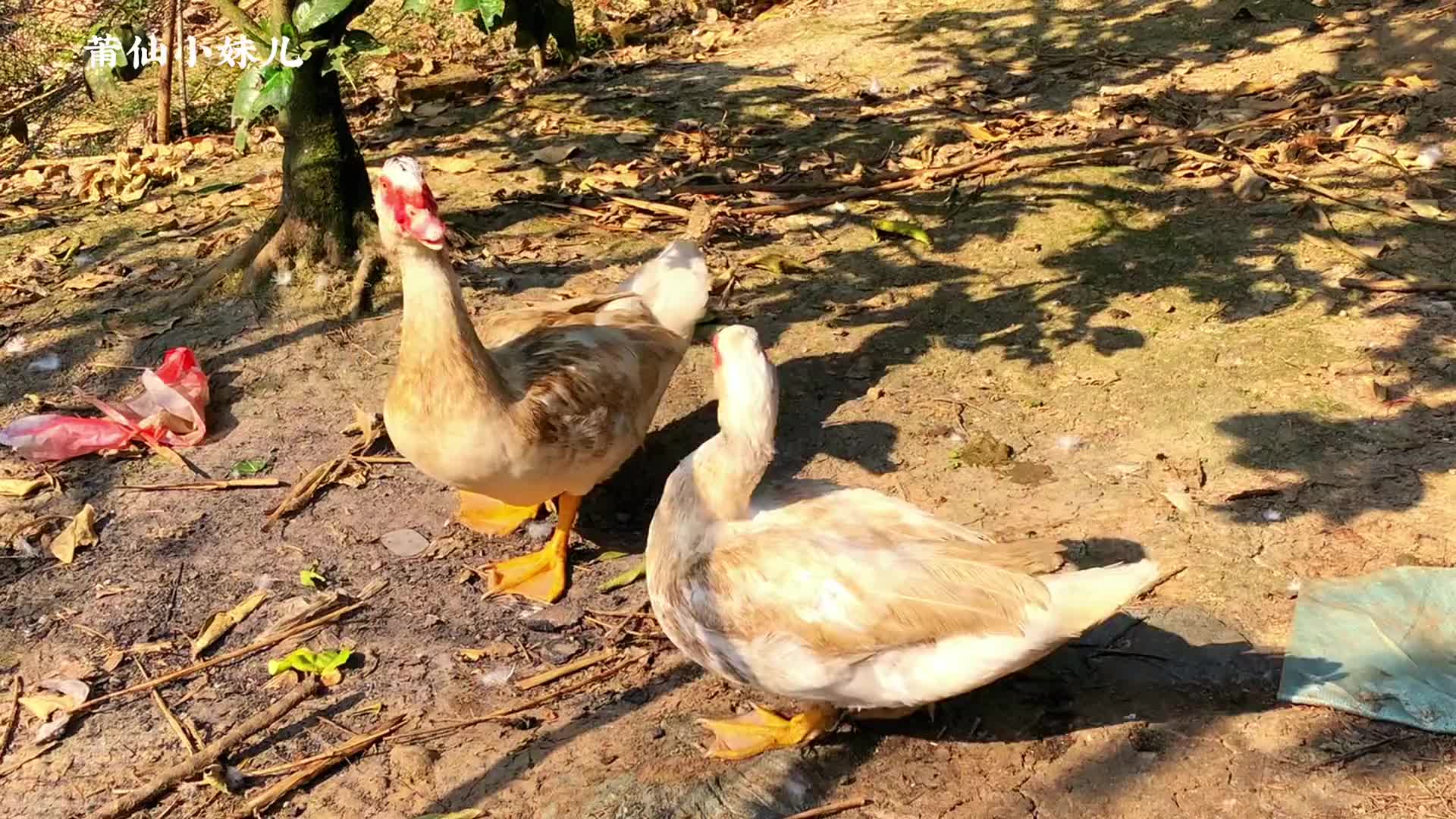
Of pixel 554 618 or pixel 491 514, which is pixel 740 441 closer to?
pixel 554 618

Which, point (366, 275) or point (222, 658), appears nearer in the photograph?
point (222, 658)

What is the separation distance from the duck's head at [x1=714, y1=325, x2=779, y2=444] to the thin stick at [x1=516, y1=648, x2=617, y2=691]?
3.17 feet

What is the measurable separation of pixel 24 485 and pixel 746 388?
3.11 metres

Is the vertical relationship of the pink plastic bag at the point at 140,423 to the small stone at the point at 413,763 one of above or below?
above

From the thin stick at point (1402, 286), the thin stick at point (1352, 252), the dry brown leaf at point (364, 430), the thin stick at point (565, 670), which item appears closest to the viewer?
the thin stick at point (565, 670)

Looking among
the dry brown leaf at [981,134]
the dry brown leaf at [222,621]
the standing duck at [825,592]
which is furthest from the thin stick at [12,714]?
the dry brown leaf at [981,134]

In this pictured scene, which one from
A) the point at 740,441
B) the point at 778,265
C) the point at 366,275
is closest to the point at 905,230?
the point at 778,265

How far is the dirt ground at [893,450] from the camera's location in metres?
3.44

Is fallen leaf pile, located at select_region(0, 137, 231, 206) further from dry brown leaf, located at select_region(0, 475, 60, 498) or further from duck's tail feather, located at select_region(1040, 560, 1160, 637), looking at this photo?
duck's tail feather, located at select_region(1040, 560, 1160, 637)

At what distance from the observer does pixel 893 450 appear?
495 centimetres

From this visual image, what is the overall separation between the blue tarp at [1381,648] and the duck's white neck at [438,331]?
273 centimetres

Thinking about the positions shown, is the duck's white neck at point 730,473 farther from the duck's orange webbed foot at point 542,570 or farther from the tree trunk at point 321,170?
the tree trunk at point 321,170

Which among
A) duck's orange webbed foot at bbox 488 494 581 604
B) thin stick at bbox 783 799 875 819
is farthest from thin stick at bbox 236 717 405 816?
thin stick at bbox 783 799 875 819

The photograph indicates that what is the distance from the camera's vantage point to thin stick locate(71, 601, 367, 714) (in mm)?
3793
